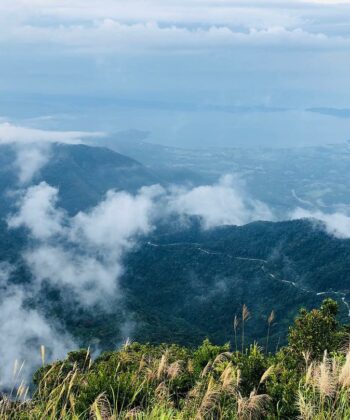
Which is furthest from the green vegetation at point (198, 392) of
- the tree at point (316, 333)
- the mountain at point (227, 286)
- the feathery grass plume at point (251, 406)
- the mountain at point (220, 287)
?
the mountain at point (220, 287)

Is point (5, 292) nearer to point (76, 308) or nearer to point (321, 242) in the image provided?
point (76, 308)

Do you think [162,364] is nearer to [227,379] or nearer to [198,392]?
[198,392]

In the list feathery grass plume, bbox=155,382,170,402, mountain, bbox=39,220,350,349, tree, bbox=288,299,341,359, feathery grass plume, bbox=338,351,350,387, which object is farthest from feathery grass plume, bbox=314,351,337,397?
mountain, bbox=39,220,350,349

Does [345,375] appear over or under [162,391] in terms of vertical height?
over

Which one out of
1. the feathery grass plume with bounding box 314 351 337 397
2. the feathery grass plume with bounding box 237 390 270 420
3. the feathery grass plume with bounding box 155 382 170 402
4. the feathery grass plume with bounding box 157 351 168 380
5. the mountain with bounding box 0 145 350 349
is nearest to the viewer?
the feathery grass plume with bounding box 314 351 337 397

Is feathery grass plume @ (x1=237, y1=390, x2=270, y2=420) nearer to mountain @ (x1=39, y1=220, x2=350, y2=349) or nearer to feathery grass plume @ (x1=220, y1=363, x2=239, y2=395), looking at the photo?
feathery grass plume @ (x1=220, y1=363, x2=239, y2=395)

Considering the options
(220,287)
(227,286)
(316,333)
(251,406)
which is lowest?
(220,287)

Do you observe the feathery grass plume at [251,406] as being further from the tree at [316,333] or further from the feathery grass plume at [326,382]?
the tree at [316,333]

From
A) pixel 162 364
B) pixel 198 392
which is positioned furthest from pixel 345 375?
pixel 162 364

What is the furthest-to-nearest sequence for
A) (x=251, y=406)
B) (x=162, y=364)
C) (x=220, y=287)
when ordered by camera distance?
(x=220, y=287), (x=162, y=364), (x=251, y=406)
